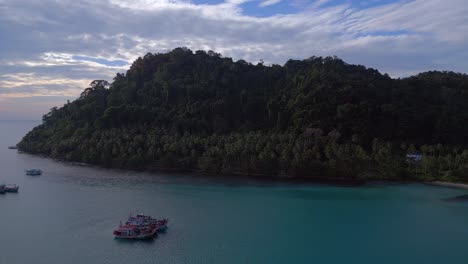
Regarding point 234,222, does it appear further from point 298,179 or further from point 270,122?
point 270,122

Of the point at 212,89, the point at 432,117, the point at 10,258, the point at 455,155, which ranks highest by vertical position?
the point at 212,89

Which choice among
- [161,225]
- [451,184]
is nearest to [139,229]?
[161,225]

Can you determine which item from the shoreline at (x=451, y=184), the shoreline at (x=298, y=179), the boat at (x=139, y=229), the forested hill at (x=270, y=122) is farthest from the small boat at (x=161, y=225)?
the shoreline at (x=451, y=184)

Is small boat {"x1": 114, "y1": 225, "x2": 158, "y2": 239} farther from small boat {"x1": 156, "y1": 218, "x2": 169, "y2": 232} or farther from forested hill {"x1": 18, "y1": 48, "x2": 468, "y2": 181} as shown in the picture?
forested hill {"x1": 18, "y1": 48, "x2": 468, "y2": 181}

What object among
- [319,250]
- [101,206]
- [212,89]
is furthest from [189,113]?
[319,250]

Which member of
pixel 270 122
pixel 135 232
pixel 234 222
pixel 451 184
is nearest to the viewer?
pixel 135 232

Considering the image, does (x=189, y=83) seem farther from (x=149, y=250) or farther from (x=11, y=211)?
(x=149, y=250)

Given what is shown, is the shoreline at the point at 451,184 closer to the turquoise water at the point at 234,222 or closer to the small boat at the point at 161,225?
the turquoise water at the point at 234,222
